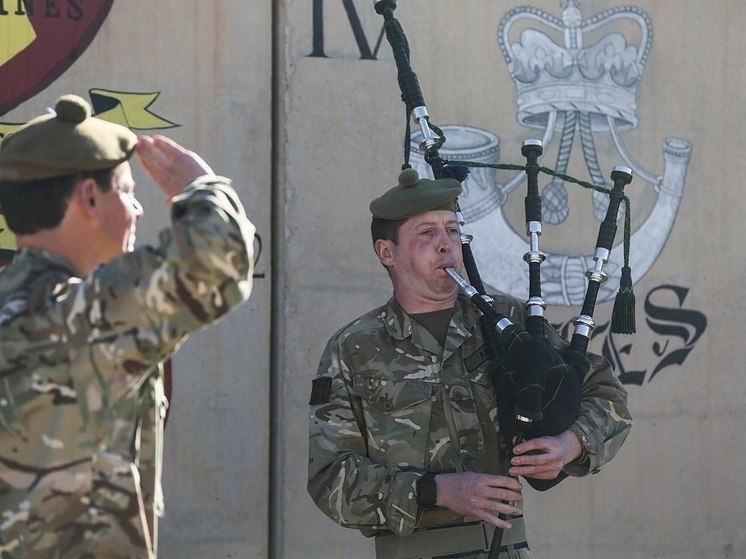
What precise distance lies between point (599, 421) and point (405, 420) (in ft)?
1.80

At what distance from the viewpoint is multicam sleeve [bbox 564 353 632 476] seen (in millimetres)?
3486

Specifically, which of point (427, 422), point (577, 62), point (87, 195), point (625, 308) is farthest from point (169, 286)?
point (577, 62)

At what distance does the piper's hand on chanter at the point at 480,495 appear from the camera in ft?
10.8

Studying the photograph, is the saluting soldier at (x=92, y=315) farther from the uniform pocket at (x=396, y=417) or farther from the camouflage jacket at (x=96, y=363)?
the uniform pocket at (x=396, y=417)

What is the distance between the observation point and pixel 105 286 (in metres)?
2.18

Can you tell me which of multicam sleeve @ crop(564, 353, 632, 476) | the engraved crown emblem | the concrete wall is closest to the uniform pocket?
multicam sleeve @ crop(564, 353, 632, 476)

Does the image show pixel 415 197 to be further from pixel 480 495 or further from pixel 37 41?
pixel 37 41

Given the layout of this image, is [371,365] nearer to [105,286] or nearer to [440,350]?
[440,350]

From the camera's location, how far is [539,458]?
132 inches

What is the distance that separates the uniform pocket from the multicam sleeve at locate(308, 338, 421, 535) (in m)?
0.04

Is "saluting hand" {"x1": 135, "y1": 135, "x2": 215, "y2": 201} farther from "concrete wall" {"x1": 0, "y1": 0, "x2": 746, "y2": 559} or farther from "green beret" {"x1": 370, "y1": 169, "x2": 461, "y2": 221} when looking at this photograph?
"concrete wall" {"x1": 0, "y1": 0, "x2": 746, "y2": 559}

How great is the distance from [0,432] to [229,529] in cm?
234

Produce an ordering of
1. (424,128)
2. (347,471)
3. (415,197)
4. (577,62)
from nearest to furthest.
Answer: (347,471)
(415,197)
(424,128)
(577,62)

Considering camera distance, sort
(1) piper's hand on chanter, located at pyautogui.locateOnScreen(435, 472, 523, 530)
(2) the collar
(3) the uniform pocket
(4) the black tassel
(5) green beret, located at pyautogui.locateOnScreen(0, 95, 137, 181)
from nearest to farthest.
→ (5) green beret, located at pyautogui.locateOnScreen(0, 95, 137, 181) < (1) piper's hand on chanter, located at pyautogui.locateOnScreen(435, 472, 523, 530) < (3) the uniform pocket < (2) the collar < (4) the black tassel
